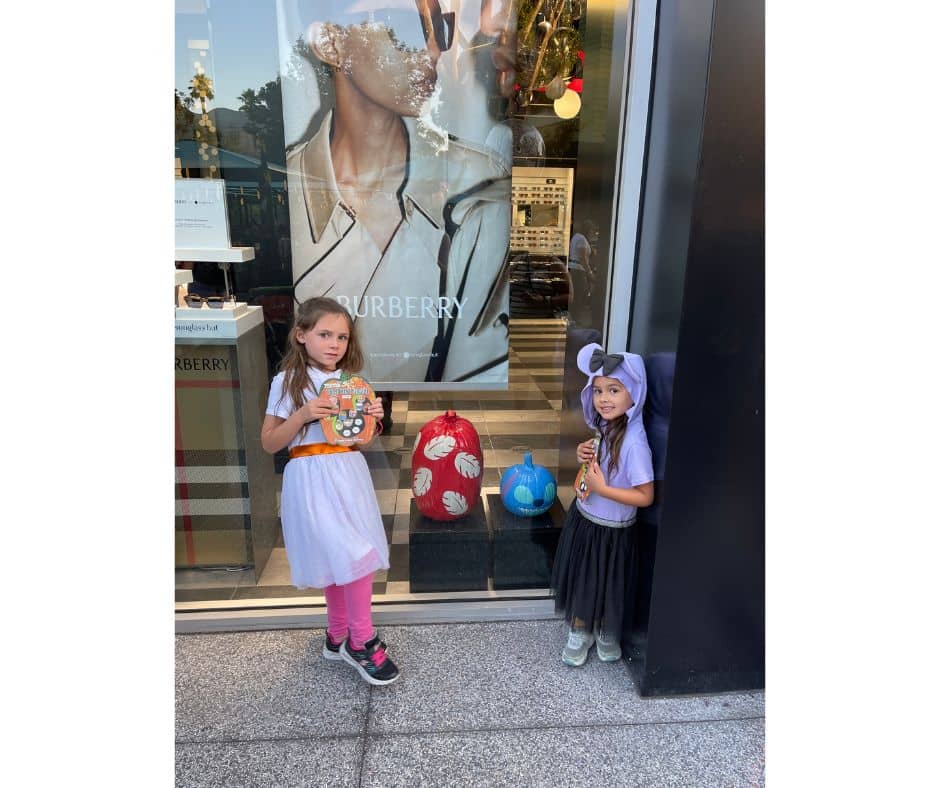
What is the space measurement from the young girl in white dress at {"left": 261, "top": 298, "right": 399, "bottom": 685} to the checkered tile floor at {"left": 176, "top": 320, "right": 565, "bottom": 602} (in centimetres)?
81

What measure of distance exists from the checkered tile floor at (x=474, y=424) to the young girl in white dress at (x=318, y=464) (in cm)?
81

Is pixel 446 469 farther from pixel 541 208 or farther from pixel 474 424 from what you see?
pixel 541 208

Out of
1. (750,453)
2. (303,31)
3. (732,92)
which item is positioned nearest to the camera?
(732,92)

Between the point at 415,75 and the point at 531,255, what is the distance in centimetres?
125

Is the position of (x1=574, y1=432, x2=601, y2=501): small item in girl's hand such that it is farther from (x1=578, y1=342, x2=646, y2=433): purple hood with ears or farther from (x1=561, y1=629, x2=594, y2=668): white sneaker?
(x1=561, y1=629, x2=594, y2=668): white sneaker

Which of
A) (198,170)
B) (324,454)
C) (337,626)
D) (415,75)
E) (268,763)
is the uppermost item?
(415,75)

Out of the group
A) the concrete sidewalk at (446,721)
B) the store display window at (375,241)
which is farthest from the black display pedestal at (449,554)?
the concrete sidewalk at (446,721)

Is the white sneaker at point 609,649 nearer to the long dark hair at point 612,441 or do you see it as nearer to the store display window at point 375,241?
the store display window at point 375,241

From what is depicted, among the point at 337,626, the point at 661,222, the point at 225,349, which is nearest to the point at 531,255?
the point at 661,222

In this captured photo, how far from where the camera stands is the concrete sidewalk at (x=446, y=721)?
6.80 feet

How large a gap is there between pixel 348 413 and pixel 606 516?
Result: 1.14 meters

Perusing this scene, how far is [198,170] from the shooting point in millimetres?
2975

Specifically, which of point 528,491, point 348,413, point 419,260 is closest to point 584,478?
point 528,491

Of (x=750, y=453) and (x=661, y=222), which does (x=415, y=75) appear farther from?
(x=750, y=453)
